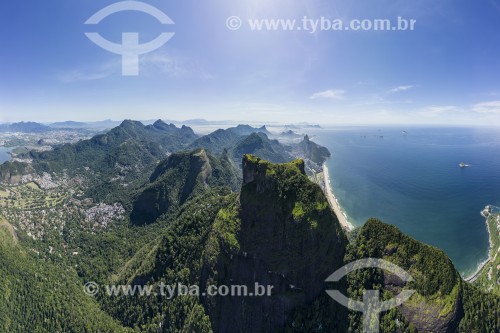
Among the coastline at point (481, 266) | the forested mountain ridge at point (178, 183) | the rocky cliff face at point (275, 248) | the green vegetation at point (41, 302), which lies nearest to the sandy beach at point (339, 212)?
the coastline at point (481, 266)

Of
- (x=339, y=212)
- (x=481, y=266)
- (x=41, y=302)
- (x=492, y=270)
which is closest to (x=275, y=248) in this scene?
(x=41, y=302)

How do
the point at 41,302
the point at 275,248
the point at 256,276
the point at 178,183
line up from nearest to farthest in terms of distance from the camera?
the point at 275,248, the point at 256,276, the point at 41,302, the point at 178,183

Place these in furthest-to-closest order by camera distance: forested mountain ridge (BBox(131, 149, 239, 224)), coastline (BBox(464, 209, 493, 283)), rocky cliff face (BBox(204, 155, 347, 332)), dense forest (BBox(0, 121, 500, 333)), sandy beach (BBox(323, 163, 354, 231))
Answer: forested mountain ridge (BBox(131, 149, 239, 224)) → sandy beach (BBox(323, 163, 354, 231)) → coastline (BBox(464, 209, 493, 283)) → rocky cliff face (BBox(204, 155, 347, 332)) → dense forest (BBox(0, 121, 500, 333))

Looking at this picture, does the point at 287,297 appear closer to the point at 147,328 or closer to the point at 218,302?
the point at 218,302

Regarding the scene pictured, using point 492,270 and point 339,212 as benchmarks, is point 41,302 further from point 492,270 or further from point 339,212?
Result: point 492,270

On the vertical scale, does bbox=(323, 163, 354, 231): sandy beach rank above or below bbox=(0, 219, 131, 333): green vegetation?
above

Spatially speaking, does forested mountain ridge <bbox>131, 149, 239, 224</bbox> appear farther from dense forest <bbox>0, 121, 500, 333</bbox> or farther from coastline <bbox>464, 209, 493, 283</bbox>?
coastline <bbox>464, 209, 493, 283</bbox>

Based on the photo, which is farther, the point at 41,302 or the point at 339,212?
the point at 339,212

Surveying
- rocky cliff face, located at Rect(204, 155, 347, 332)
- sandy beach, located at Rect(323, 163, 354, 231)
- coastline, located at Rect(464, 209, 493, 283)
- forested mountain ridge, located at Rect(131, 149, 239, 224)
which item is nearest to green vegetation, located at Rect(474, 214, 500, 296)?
coastline, located at Rect(464, 209, 493, 283)
